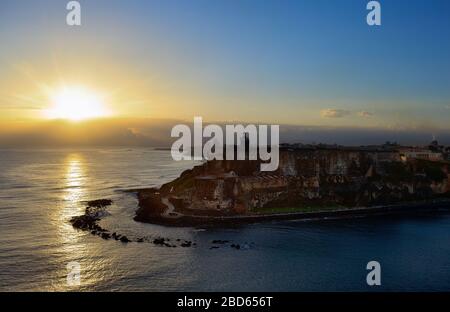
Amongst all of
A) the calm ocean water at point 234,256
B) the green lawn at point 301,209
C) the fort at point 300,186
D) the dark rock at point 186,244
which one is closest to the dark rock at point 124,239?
the calm ocean water at point 234,256

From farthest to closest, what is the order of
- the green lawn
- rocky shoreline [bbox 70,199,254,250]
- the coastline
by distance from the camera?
the green lawn
the coastline
rocky shoreline [bbox 70,199,254,250]

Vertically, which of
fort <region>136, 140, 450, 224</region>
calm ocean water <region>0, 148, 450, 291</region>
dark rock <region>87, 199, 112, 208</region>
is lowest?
calm ocean water <region>0, 148, 450, 291</region>

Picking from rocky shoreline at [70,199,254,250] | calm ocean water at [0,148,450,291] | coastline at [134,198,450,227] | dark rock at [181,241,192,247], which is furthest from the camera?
coastline at [134,198,450,227]

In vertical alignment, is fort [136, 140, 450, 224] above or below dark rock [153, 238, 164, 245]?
above

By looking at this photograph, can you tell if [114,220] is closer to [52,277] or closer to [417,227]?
[52,277]

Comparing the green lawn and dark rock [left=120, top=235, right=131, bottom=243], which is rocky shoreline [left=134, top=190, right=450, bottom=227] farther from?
dark rock [left=120, top=235, right=131, bottom=243]

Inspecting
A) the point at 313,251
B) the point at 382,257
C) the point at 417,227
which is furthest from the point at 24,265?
the point at 417,227

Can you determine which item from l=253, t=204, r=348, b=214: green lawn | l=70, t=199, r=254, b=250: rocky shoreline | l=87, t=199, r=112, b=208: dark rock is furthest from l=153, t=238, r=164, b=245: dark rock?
A: l=87, t=199, r=112, b=208: dark rock
